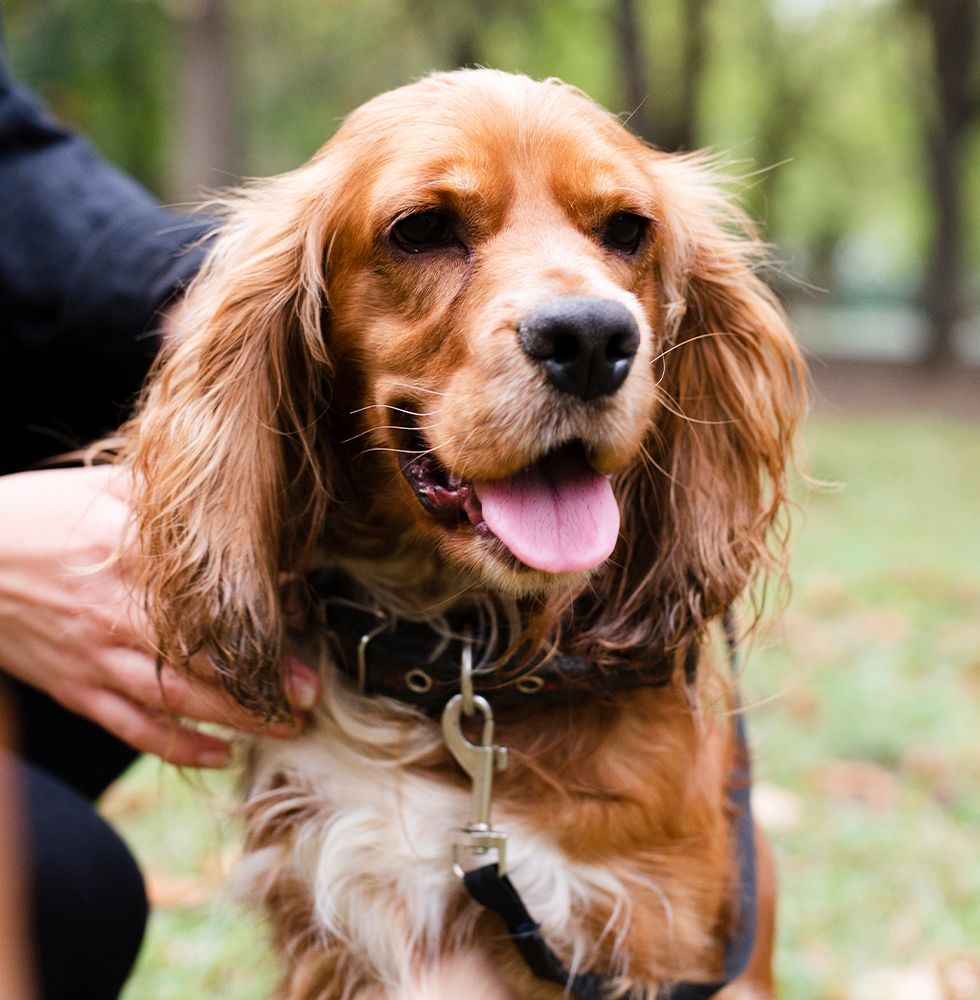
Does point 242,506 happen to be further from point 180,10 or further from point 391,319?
point 180,10

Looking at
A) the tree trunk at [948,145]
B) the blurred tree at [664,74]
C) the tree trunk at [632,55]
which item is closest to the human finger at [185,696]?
the blurred tree at [664,74]

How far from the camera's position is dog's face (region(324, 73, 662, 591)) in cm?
168

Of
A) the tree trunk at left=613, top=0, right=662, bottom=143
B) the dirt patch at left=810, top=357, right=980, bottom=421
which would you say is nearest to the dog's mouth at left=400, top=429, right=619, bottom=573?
the tree trunk at left=613, top=0, right=662, bottom=143

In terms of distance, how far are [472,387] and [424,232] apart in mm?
290

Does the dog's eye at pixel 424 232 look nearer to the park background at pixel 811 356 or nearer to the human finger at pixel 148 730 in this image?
the park background at pixel 811 356

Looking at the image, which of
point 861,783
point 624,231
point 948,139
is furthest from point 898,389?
point 624,231

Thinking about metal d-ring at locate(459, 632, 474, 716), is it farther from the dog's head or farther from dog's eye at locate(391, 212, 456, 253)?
dog's eye at locate(391, 212, 456, 253)

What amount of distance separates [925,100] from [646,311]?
17.7 meters

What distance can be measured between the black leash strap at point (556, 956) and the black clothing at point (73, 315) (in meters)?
0.77

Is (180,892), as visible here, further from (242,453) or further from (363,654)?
(242,453)

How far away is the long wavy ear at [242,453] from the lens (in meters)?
1.91

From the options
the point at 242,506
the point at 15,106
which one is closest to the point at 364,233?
the point at 242,506

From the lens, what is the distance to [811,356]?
266 centimetres

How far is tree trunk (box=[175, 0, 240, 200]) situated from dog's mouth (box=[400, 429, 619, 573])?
9430 mm
